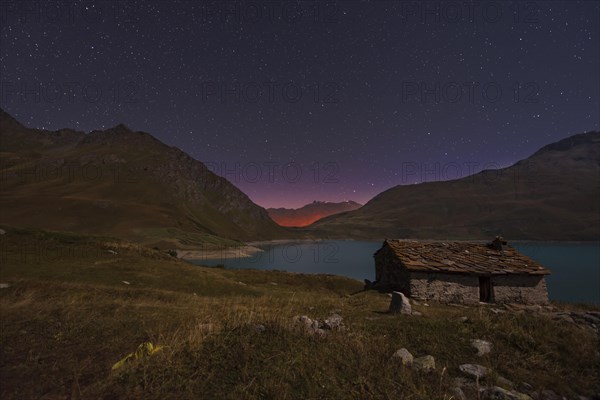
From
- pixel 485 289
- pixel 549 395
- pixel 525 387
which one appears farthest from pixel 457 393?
pixel 485 289

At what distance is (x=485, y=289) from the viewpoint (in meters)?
29.3

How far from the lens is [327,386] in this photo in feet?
21.0

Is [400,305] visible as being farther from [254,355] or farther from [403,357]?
[254,355]

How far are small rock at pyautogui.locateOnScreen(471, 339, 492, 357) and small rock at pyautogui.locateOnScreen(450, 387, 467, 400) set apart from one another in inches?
122

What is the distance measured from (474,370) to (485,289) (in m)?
24.7

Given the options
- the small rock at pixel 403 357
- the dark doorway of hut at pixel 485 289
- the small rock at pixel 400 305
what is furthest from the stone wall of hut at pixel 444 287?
the small rock at pixel 403 357

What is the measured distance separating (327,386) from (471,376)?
14.8ft

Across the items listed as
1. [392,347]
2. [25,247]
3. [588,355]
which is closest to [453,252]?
[588,355]

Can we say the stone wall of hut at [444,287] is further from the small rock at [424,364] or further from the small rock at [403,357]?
the small rock at [403,357]

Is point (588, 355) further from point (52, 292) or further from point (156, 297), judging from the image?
point (52, 292)

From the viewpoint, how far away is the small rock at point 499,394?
7.27 meters

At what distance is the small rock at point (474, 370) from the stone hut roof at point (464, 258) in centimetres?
2072

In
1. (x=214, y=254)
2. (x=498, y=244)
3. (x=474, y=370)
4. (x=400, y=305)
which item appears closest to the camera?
(x=474, y=370)

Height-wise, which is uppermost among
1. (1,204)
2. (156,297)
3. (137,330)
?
(1,204)
